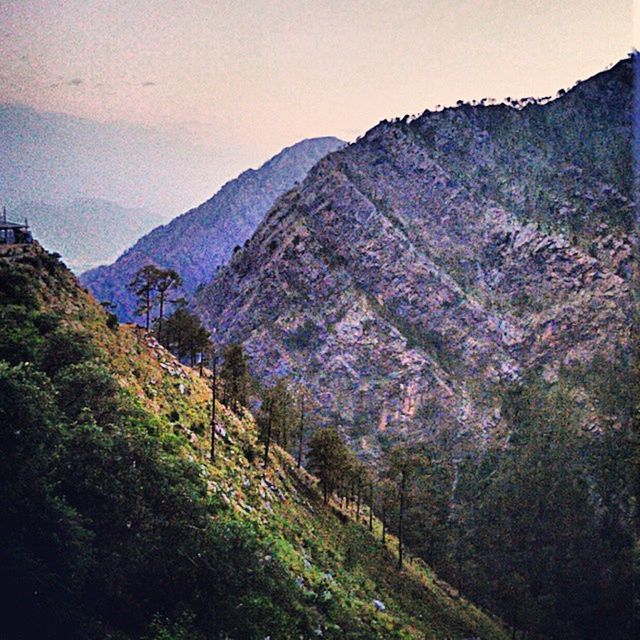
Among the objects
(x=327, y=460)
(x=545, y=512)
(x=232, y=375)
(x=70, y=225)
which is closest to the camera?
(x=70, y=225)

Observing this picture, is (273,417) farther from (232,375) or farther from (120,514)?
(120,514)

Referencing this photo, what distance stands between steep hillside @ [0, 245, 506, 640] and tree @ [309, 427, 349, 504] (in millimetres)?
14346

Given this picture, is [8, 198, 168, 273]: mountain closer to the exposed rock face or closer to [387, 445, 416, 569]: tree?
[387, 445, 416, 569]: tree

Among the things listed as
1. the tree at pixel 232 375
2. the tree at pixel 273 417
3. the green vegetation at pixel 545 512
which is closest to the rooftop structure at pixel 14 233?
the tree at pixel 232 375

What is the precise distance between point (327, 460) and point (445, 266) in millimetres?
67513

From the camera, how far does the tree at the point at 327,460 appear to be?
58219 mm

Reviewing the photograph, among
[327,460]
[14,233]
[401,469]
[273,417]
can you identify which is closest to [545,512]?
[401,469]

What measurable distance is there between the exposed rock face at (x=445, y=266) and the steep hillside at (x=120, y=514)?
198 ft

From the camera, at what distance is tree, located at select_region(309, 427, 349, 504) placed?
2292 inches

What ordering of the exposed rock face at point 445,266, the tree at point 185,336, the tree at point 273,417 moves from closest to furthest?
the tree at point 273,417 < the tree at point 185,336 < the exposed rock face at point 445,266

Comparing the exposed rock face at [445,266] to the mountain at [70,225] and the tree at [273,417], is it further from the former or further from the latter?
the mountain at [70,225]

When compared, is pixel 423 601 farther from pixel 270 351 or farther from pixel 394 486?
pixel 270 351

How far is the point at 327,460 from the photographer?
191 ft

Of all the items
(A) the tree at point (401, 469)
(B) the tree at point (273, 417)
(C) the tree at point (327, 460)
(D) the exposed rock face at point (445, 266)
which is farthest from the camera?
(D) the exposed rock face at point (445, 266)
